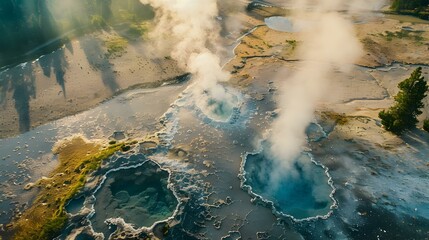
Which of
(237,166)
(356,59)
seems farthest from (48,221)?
(356,59)

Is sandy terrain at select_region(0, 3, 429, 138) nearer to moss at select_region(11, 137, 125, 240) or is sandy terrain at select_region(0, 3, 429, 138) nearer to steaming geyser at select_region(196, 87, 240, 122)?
steaming geyser at select_region(196, 87, 240, 122)

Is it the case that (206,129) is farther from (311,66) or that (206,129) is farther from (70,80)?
(311,66)

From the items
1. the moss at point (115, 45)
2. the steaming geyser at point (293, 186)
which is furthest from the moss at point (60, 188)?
the moss at point (115, 45)

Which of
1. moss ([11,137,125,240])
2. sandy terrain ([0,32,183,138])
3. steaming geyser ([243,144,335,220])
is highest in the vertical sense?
sandy terrain ([0,32,183,138])

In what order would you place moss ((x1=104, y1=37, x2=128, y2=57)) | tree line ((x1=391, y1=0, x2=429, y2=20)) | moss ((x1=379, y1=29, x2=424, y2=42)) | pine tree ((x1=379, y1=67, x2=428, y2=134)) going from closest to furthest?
pine tree ((x1=379, y1=67, x2=428, y2=134)) → moss ((x1=104, y1=37, x2=128, y2=57)) → moss ((x1=379, y1=29, x2=424, y2=42)) → tree line ((x1=391, y1=0, x2=429, y2=20))

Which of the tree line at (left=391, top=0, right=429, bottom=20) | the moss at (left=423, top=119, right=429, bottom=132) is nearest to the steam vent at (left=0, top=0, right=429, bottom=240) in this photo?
the moss at (left=423, top=119, right=429, bottom=132)

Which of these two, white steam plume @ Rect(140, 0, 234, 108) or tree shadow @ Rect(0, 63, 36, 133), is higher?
tree shadow @ Rect(0, 63, 36, 133)
